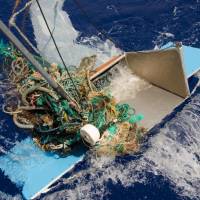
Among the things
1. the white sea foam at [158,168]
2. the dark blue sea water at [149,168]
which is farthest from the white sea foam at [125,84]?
the white sea foam at [158,168]

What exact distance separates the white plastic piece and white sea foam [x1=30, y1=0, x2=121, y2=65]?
2901 millimetres

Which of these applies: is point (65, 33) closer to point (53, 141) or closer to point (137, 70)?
point (137, 70)

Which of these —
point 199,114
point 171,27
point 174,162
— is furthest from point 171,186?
point 171,27

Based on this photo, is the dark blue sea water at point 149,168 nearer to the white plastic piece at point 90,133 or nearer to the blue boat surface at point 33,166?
the blue boat surface at point 33,166

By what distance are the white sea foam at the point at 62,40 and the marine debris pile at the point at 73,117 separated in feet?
6.36

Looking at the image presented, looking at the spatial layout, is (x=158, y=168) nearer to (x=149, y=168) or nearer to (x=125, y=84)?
(x=149, y=168)

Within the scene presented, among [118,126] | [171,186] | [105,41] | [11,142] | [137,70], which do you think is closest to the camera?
[171,186]

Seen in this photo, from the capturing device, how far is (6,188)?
8.27 m

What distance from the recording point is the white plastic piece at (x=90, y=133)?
26.2 ft

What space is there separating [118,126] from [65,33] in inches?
170

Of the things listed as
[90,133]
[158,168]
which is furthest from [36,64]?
[158,168]

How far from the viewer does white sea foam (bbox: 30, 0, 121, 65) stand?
10.9 metres

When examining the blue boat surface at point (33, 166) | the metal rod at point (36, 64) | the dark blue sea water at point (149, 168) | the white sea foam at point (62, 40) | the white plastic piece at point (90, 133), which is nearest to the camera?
the metal rod at point (36, 64)

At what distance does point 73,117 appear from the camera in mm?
8352
